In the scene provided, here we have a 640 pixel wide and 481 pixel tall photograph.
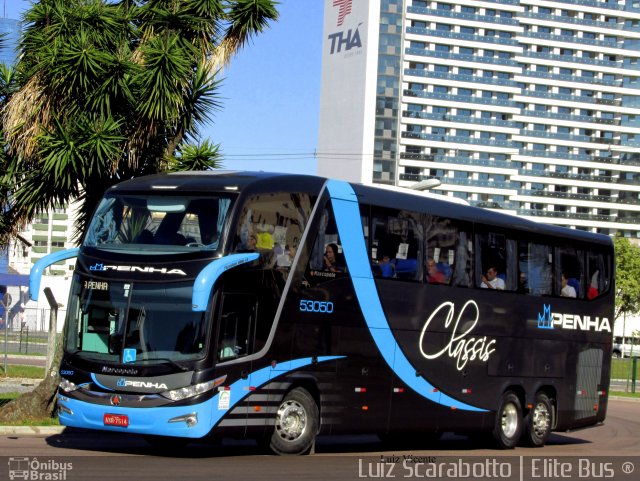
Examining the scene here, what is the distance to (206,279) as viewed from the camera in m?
14.4

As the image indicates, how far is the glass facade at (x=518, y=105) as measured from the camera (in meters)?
136

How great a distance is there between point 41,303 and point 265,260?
81.3 meters

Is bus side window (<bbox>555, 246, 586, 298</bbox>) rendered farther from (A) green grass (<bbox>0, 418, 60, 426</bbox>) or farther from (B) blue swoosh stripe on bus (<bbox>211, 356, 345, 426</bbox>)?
(A) green grass (<bbox>0, 418, 60, 426</bbox>)

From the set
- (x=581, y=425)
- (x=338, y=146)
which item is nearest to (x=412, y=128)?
(x=338, y=146)

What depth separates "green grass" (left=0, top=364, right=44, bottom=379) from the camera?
3594 cm

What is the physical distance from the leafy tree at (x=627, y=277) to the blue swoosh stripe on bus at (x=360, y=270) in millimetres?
92191

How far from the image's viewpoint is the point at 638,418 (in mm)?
34906

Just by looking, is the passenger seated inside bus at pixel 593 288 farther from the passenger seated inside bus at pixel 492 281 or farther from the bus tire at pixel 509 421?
the passenger seated inside bus at pixel 492 281

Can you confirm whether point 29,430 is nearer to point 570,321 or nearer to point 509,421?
point 509,421

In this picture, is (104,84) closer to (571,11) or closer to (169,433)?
(169,433)

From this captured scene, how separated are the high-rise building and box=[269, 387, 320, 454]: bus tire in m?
118

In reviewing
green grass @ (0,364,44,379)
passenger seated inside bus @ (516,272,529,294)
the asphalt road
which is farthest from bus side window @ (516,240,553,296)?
green grass @ (0,364,44,379)

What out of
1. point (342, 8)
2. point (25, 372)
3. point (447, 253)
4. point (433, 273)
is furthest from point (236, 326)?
point (342, 8)

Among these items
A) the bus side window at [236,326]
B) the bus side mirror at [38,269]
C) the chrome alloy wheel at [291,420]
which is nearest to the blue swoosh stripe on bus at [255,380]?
the bus side window at [236,326]
